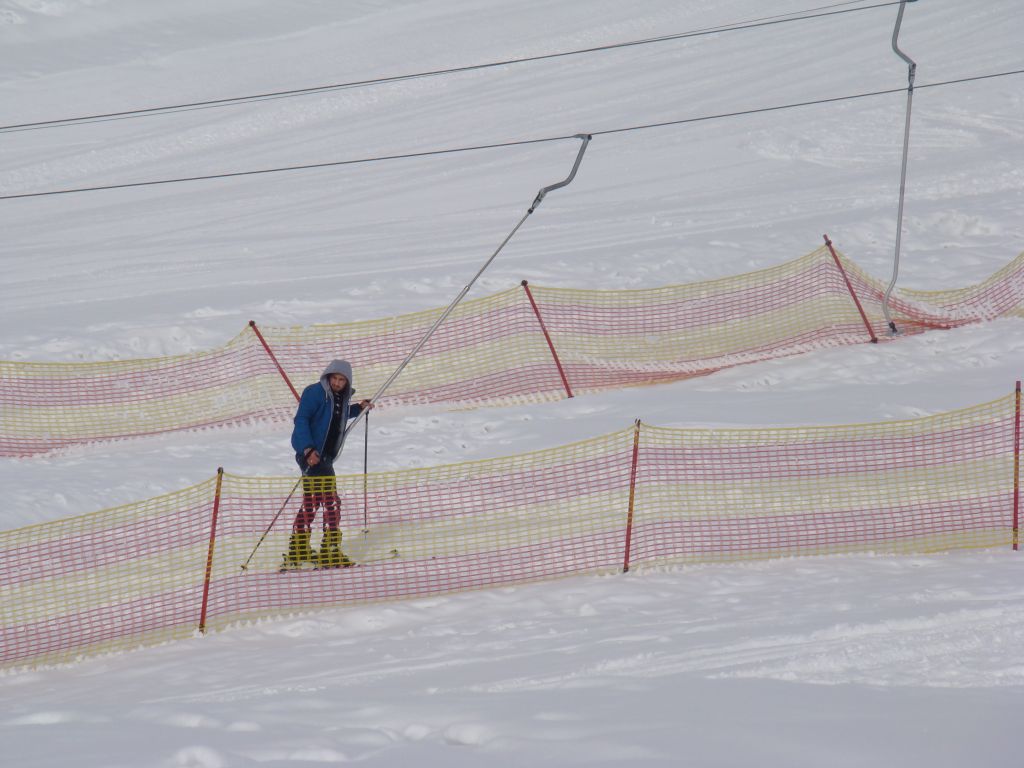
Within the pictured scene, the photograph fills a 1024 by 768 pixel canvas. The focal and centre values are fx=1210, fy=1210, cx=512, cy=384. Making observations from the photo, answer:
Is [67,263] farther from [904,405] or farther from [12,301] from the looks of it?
[904,405]

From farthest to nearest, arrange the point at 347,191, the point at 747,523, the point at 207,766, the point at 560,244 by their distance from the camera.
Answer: the point at 347,191
the point at 560,244
the point at 747,523
the point at 207,766

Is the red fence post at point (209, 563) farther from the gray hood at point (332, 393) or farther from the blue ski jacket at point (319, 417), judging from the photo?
the gray hood at point (332, 393)

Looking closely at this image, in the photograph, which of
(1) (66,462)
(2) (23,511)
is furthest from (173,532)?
(1) (66,462)

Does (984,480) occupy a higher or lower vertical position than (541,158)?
lower

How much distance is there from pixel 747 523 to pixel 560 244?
950 cm

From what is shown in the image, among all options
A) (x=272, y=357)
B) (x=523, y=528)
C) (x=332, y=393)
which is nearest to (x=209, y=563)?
(x=332, y=393)

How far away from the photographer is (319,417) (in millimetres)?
8898

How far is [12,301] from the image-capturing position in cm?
1672

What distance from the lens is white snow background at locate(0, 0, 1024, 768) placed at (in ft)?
19.5

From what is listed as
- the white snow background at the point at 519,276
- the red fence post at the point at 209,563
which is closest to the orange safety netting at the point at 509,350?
the white snow background at the point at 519,276

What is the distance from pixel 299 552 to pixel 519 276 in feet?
26.5

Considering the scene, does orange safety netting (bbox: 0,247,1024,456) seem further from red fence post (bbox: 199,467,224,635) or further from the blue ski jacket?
red fence post (bbox: 199,467,224,635)

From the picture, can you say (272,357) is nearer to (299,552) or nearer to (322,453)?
(322,453)

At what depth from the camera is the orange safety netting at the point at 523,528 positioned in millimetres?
8312
